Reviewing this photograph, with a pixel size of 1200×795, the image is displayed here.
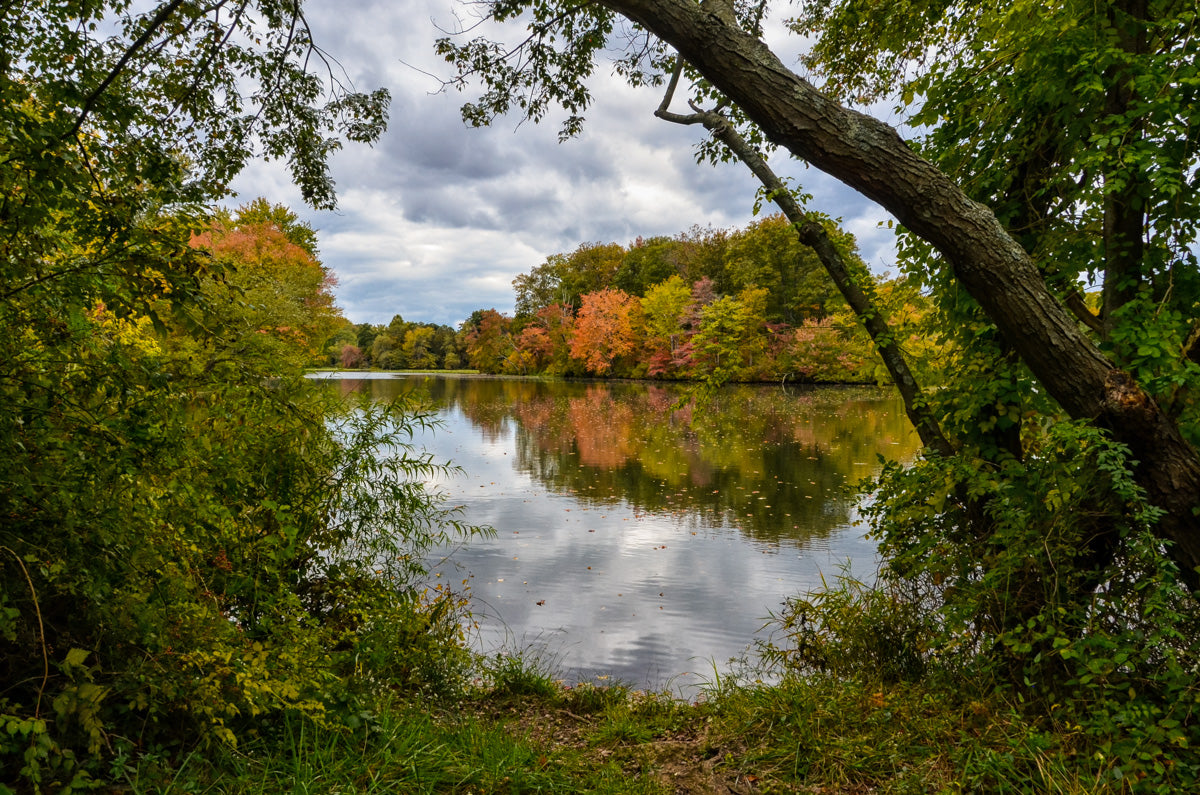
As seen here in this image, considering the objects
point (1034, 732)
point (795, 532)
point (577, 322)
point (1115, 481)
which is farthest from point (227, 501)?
point (577, 322)

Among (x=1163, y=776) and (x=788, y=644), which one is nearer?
(x=1163, y=776)

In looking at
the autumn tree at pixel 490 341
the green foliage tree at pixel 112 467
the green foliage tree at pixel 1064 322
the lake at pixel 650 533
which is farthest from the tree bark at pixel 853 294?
the autumn tree at pixel 490 341

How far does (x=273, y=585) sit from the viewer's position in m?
3.52

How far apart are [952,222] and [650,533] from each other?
22.2 ft

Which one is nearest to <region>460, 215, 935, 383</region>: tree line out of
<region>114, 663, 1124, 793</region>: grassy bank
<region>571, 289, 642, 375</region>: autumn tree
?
<region>571, 289, 642, 375</region>: autumn tree

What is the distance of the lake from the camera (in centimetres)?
536

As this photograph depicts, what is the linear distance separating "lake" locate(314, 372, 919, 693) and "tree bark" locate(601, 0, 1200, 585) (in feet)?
9.05

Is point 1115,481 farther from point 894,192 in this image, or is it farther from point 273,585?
point 273,585

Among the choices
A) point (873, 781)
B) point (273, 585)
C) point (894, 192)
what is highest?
point (894, 192)

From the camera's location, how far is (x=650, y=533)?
28.5ft

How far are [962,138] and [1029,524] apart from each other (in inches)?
93.1

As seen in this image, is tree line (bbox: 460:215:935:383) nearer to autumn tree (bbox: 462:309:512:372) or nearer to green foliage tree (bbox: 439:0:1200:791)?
autumn tree (bbox: 462:309:512:372)

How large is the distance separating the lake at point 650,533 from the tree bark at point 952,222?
276cm

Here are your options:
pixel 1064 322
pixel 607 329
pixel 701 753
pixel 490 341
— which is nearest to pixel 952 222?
pixel 1064 322
